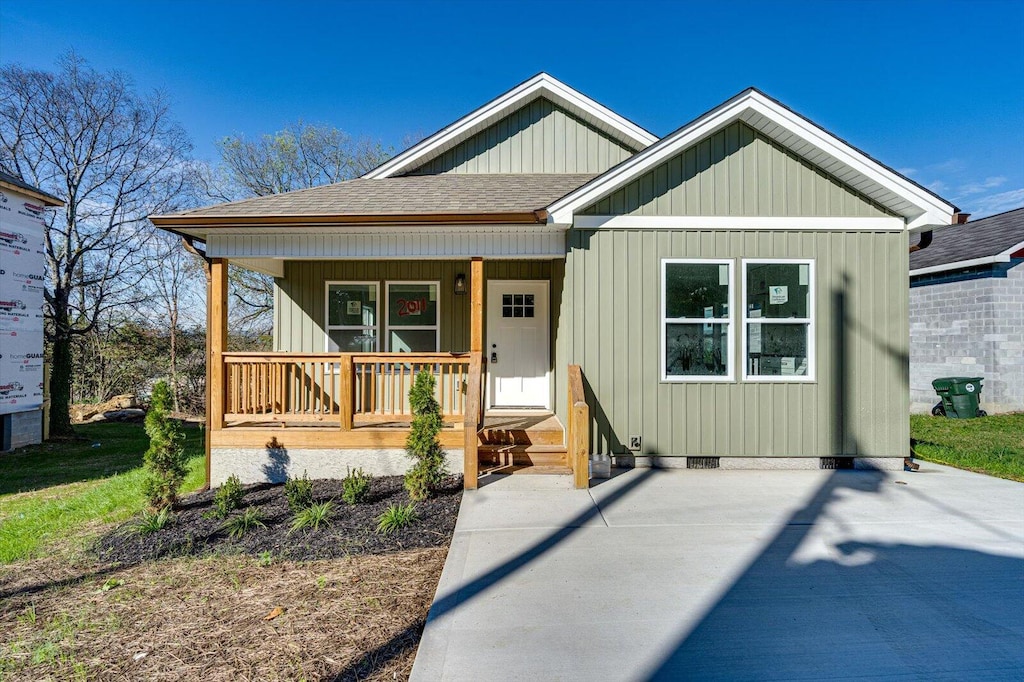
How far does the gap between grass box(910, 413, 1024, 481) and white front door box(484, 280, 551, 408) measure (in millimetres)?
5587

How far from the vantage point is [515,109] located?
29.4 feet

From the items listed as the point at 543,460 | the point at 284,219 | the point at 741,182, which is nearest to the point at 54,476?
the point at 284,219

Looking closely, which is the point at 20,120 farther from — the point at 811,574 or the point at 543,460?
the point at 811,574

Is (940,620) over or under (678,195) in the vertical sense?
under

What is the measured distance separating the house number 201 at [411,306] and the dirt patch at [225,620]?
5.02 m

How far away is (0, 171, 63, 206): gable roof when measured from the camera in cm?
979

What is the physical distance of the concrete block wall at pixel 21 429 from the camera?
10.1 metres

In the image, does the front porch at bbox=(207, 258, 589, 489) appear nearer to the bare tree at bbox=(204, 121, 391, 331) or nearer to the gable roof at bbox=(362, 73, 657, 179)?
the gable roof at bbox=(362, 73, 657, 179)

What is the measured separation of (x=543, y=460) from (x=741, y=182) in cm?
418

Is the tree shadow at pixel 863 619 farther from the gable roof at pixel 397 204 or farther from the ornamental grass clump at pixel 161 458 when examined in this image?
the ornamental grass clump at pixel 161 458

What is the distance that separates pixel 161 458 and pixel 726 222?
22.1ft

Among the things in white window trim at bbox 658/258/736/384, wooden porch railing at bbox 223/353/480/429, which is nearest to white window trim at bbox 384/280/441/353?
wooden porch railing at bbox 223/353/480/429

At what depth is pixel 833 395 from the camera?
6633mm

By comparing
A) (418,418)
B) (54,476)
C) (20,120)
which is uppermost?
→ (20,120)
